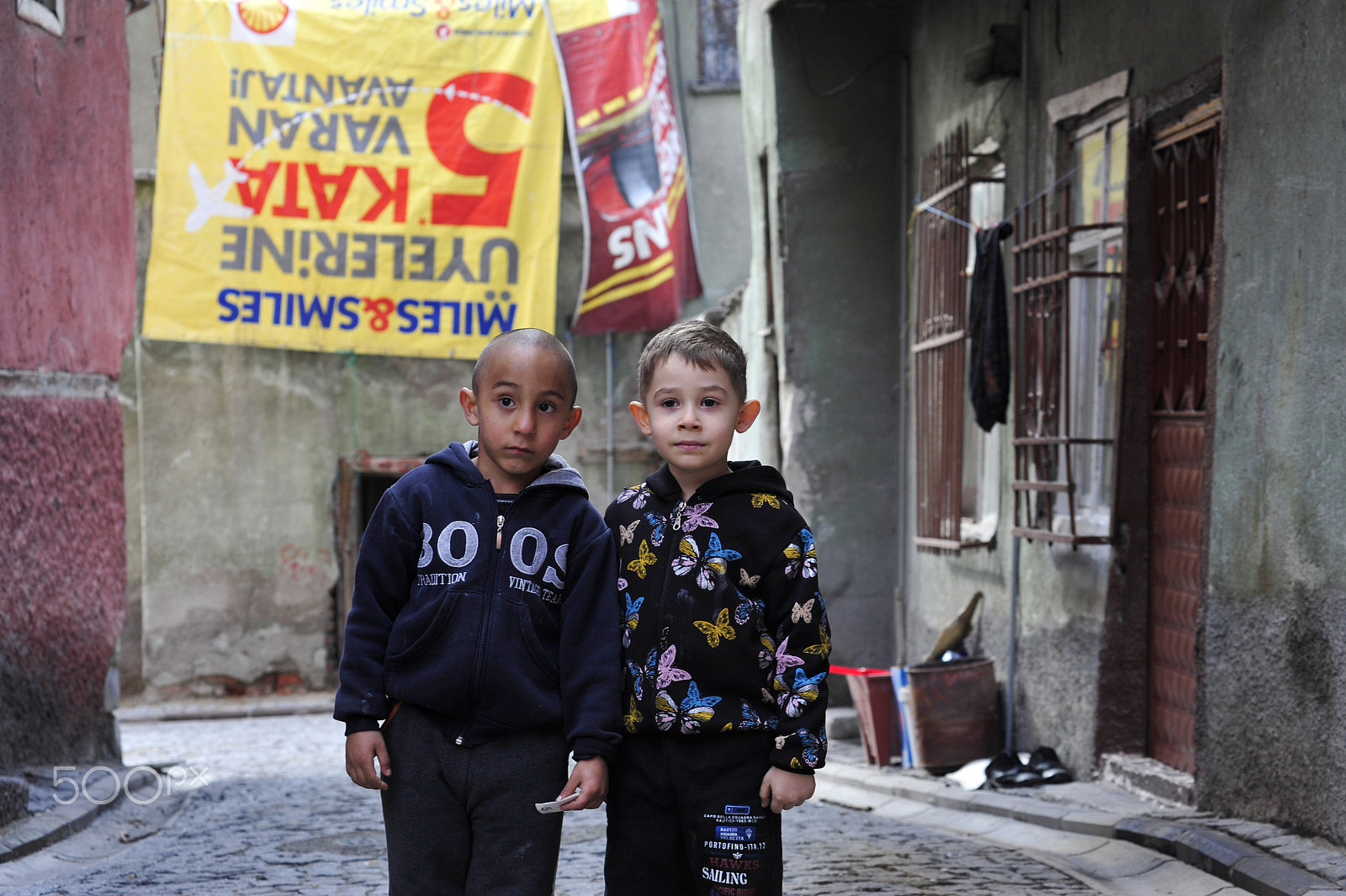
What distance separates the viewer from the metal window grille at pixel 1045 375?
22.6 feet

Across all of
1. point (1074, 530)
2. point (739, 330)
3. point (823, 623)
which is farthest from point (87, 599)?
point (739, 330)

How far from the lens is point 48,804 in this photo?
6379 millimetres

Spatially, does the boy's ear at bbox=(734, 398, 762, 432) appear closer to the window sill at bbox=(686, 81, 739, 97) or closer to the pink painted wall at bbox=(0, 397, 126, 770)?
the pink painted wall at bbox=(0, 397, 126, 770)

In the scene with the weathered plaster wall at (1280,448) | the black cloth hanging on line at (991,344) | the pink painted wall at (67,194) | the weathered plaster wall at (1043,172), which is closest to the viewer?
the weathered plaster wall at (1280,448)

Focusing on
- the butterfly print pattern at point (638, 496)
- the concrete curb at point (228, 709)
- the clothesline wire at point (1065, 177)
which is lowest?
the concrete curb at point (228, 709)

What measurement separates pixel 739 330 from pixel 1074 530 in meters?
7.42

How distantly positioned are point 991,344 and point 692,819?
5204 millimetres

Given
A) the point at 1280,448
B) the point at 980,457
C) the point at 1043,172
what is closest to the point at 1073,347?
the point at 1043,172

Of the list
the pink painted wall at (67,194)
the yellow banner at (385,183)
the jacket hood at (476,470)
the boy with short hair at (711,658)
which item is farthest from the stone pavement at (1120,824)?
the yellow banner at (385,183)

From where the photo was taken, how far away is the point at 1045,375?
718cm

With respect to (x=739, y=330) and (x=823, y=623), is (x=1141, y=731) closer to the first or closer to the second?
(x=823, y=623)

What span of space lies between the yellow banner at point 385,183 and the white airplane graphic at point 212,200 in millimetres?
31

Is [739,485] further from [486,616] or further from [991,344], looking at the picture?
[991,344]

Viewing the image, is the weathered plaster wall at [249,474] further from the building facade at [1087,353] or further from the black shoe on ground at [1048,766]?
the black shoe on ground at [1048,766]
